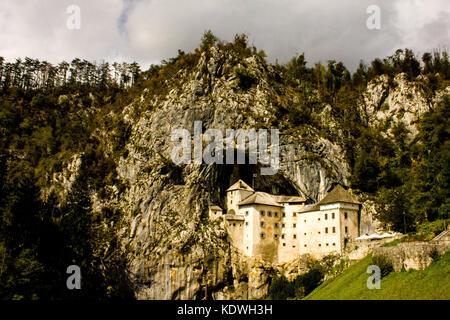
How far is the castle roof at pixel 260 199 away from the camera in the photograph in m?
71.1

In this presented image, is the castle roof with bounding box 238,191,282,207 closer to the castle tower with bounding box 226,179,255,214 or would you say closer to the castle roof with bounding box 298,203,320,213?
the castle tower with bounding box 226,179,255,214

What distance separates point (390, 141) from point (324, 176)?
63.9ft

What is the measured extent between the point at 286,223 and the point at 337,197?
31.1 feet

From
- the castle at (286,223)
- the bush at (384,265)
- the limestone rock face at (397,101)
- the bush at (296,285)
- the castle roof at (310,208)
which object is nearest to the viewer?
the bush at (384,265)

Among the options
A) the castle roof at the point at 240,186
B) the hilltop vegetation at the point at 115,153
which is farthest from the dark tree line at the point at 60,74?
the castle roof at the point at 240,186

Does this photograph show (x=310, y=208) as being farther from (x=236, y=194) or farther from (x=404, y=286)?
(x=404, y=286)

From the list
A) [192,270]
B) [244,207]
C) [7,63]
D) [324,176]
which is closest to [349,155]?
[324,176]

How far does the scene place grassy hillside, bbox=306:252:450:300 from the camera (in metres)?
36.8

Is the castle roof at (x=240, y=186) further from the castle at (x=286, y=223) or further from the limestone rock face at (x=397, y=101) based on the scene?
the limestone rock face at (x=397, y=101)

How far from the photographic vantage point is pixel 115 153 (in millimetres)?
86125

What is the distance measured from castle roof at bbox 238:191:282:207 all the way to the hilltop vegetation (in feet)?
44.0
